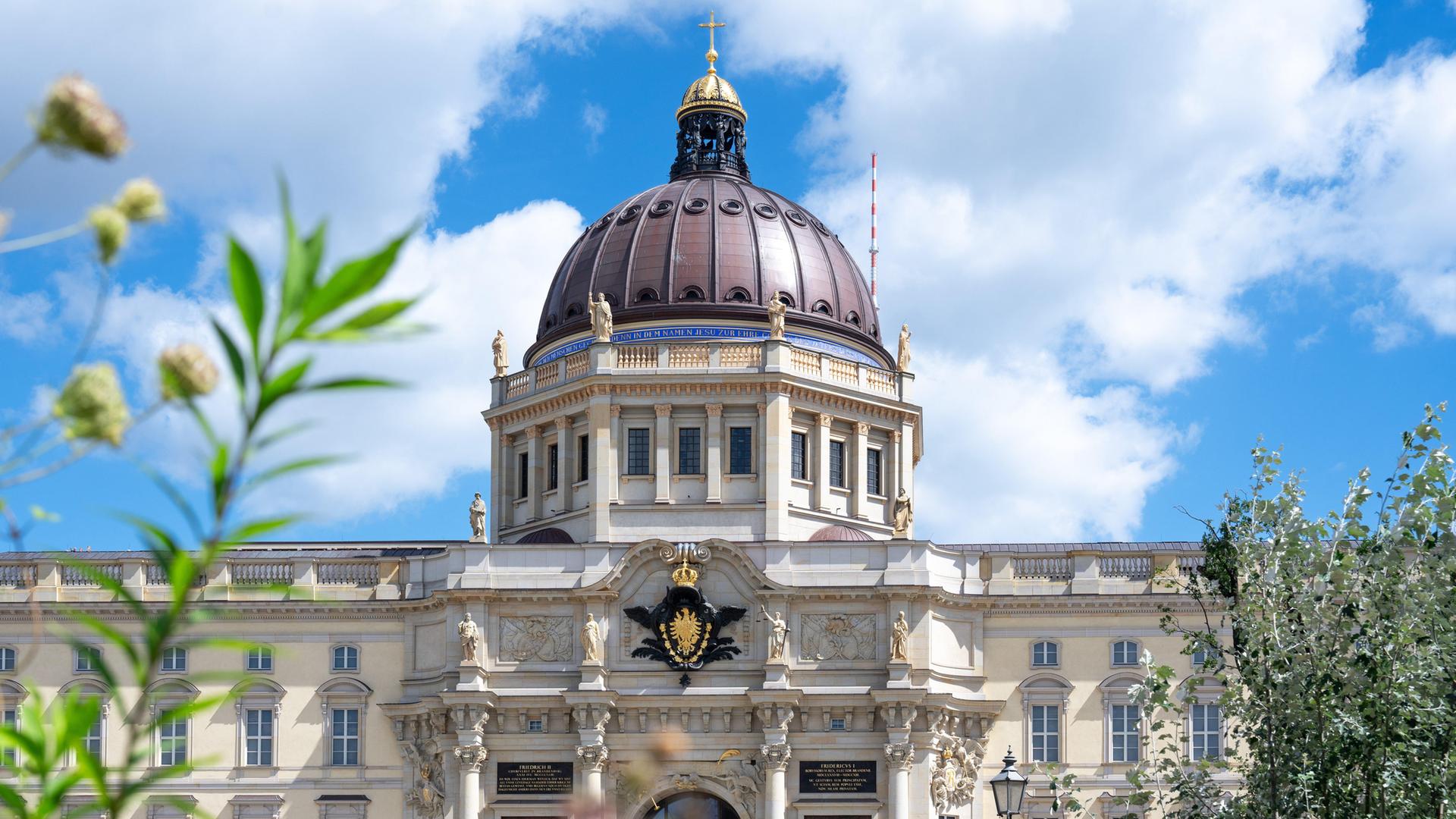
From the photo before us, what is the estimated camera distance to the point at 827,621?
2534 inches

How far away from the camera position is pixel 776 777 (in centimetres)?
6244

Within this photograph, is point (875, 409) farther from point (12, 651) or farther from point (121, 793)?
point (121, 793)

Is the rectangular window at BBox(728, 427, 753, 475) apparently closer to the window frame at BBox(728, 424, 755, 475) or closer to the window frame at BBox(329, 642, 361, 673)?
the window frame at BBox(728, 424, 755, 475)

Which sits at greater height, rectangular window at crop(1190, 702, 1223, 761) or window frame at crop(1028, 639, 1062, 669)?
window frame at crop(1028, 639, 1062, 669)

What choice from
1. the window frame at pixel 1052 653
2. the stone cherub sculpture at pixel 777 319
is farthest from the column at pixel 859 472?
the window frame at pixel 1052 653

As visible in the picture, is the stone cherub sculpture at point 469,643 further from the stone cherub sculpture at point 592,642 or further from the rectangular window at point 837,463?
the rectangular window at point 837,463

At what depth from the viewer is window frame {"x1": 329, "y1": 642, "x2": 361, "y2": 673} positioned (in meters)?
66.7

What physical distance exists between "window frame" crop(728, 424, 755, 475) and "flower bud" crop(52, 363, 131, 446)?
63400 mm

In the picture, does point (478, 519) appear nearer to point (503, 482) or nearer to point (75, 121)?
point (503, 482)

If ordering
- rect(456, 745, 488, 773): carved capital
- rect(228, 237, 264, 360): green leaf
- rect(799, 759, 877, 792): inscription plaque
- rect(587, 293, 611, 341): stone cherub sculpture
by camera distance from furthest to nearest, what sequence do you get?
rect(587, 293, 611, 341): stone cherub sculpture < rect(456, 745, 488, 773): carved capital < rect(799, 759, 877, 792): inscription plaque < rect(228, 237, 264, 360): green leaf

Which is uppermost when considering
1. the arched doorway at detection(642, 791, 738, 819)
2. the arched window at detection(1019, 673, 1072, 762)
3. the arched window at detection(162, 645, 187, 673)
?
the arched window at detection(162, 645, 187, 673)

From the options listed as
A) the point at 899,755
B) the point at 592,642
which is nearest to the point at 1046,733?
the point at 899,755

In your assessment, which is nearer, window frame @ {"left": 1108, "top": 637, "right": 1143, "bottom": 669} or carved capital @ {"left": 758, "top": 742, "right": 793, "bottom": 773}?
carved capital @ {"left": 758, "top": 742, "right": 793, "bottom": 773}

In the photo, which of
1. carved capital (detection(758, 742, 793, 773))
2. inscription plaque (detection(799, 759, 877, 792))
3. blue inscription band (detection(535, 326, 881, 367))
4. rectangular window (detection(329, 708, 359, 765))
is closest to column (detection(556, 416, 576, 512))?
blue inscription band (detection(535, 326, 881, 367))
